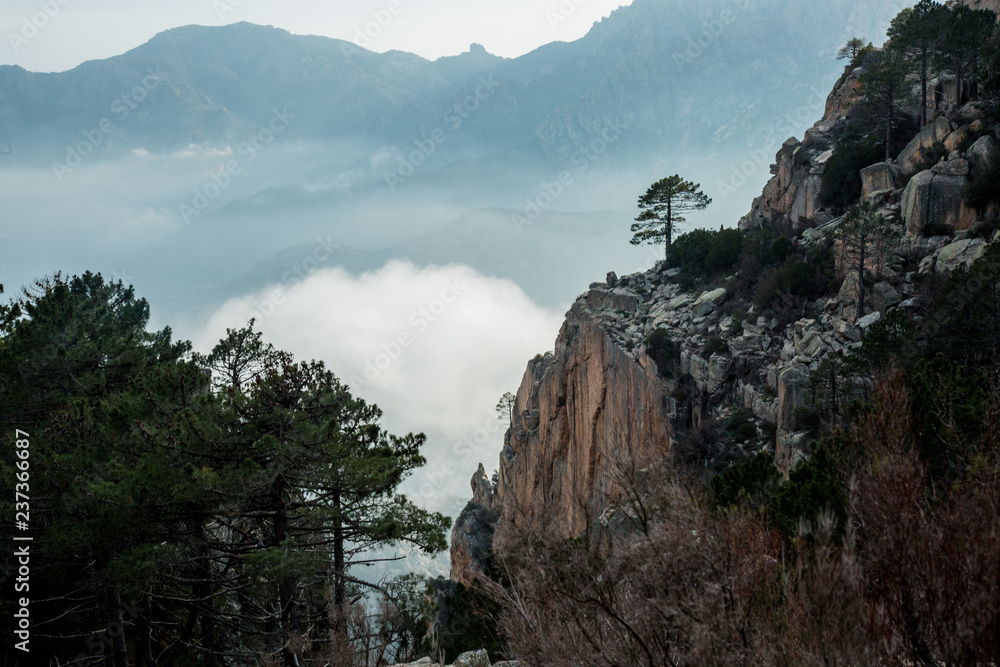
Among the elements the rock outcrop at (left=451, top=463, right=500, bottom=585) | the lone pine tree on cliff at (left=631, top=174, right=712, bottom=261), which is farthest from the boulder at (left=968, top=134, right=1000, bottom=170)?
the rock outcrop at (left=451, top=463, right=500, bottom=585)

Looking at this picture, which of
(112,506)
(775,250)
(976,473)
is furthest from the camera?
(775,250)

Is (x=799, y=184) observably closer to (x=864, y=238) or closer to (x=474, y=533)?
(x=864, y=238)

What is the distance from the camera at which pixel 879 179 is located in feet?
109

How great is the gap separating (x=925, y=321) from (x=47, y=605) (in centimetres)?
2849

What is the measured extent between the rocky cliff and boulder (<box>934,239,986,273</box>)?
63 mm

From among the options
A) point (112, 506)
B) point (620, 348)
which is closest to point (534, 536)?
point (112, 506)

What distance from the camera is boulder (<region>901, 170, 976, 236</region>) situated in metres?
27.0

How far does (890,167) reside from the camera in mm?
33156

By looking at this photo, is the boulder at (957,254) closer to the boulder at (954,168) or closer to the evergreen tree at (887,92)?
the boulder at (954,168)

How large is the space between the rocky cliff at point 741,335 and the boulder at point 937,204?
5 cm

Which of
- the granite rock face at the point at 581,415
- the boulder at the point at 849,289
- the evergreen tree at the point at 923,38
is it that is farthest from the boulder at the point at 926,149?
the granite rock face at the point at 581,415

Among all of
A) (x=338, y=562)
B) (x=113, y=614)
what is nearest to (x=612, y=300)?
(x=338, y=562)

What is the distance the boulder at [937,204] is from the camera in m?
27.0

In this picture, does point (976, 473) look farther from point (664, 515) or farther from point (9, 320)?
point (9, 320)
